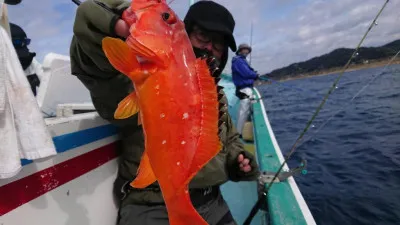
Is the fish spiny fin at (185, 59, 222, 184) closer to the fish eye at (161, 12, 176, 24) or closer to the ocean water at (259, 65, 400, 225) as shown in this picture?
the fish eye at (161, 12, 176, 24)

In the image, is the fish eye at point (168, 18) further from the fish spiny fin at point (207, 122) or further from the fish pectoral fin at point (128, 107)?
the fish pectoral fin at point (128, 107)

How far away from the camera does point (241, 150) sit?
2.83 m

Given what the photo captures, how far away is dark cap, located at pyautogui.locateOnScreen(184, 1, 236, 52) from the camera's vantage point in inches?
98.0

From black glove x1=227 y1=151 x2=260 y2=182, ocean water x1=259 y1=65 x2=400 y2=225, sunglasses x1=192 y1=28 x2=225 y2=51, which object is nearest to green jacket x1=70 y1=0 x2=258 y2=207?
black glove x1=227 y1=151 x2=260 y2=182

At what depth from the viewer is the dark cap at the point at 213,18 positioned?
8.17 feet

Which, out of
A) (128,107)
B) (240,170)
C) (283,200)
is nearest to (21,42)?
(240,170)

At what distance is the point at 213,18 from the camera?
100.0 inches

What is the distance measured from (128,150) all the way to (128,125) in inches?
8.2

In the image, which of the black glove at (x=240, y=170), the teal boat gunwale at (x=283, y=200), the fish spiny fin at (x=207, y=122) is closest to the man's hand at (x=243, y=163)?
the black glove at (x=240, y=170)

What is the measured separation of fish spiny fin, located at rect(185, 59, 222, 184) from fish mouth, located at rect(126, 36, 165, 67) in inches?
7.1

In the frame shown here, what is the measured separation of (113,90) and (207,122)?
3.07 feet

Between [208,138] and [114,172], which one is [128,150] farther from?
[208,138]

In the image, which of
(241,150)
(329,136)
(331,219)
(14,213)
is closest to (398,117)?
(329,136)

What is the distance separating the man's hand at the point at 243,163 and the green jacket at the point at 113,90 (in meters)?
0.09
